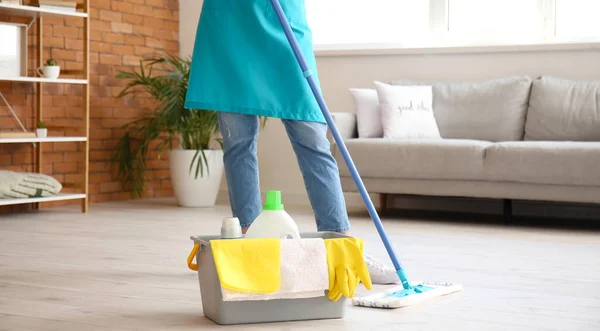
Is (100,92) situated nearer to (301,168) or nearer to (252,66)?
(252,66)

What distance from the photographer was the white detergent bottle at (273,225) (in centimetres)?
201

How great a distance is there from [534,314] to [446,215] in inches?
104

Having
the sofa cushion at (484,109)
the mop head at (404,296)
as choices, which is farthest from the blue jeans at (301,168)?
the sofa cushion at (484,109)

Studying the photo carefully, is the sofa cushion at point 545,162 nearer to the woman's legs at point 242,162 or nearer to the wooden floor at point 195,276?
the wooden floor at point 195,276

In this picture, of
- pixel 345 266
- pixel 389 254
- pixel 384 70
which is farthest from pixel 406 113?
pixel 345 266

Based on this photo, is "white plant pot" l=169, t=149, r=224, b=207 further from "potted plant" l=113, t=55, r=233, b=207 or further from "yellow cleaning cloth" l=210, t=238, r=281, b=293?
"yellow cleaning cloth" l=210, t=238, r=281, b=293

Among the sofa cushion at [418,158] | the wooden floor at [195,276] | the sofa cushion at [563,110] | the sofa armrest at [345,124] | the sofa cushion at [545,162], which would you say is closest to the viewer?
the wooden floor at [195,276]

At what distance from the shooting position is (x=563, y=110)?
4391mm

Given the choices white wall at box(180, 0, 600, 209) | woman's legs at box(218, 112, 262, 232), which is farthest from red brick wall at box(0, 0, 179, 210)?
woman's legs at box(218, 112, 262, 232)

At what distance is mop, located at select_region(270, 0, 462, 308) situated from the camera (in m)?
2.12

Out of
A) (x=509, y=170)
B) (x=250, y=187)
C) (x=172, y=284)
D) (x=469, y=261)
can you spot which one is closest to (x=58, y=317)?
(x=172, y=284)

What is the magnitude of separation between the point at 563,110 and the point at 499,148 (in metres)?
0.51

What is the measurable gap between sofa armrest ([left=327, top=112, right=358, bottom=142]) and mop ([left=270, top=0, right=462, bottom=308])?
2.29 metres

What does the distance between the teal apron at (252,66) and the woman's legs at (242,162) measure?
0.05m
